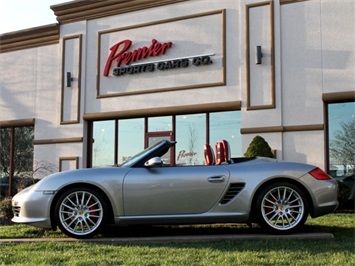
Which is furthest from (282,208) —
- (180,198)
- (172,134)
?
(172,134)

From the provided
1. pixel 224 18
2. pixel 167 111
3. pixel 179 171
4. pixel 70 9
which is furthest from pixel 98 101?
pixel 179 171

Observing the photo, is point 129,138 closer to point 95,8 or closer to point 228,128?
point 228,128

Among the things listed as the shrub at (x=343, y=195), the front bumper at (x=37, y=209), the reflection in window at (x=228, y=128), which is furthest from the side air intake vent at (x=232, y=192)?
the reflection in window at (x=228, y=128)

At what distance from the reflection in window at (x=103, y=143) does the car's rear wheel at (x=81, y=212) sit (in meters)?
8.98

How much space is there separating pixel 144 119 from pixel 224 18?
394 cm

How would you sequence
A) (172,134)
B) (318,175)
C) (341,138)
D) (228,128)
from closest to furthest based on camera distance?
(318,175)
(341,138)
(228,128)
(172,134)

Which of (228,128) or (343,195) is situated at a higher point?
(228,128)

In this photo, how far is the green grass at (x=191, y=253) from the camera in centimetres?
389

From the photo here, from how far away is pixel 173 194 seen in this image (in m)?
5.21

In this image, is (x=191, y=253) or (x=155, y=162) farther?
(x=155, y=162)

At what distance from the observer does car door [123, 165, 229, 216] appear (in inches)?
205

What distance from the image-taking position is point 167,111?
42.7 ft

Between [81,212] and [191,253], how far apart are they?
168cm

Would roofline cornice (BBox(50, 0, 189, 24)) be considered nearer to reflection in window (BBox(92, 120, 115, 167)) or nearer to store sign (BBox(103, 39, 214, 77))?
store sign (BBox(103, 39, 214, 77))
